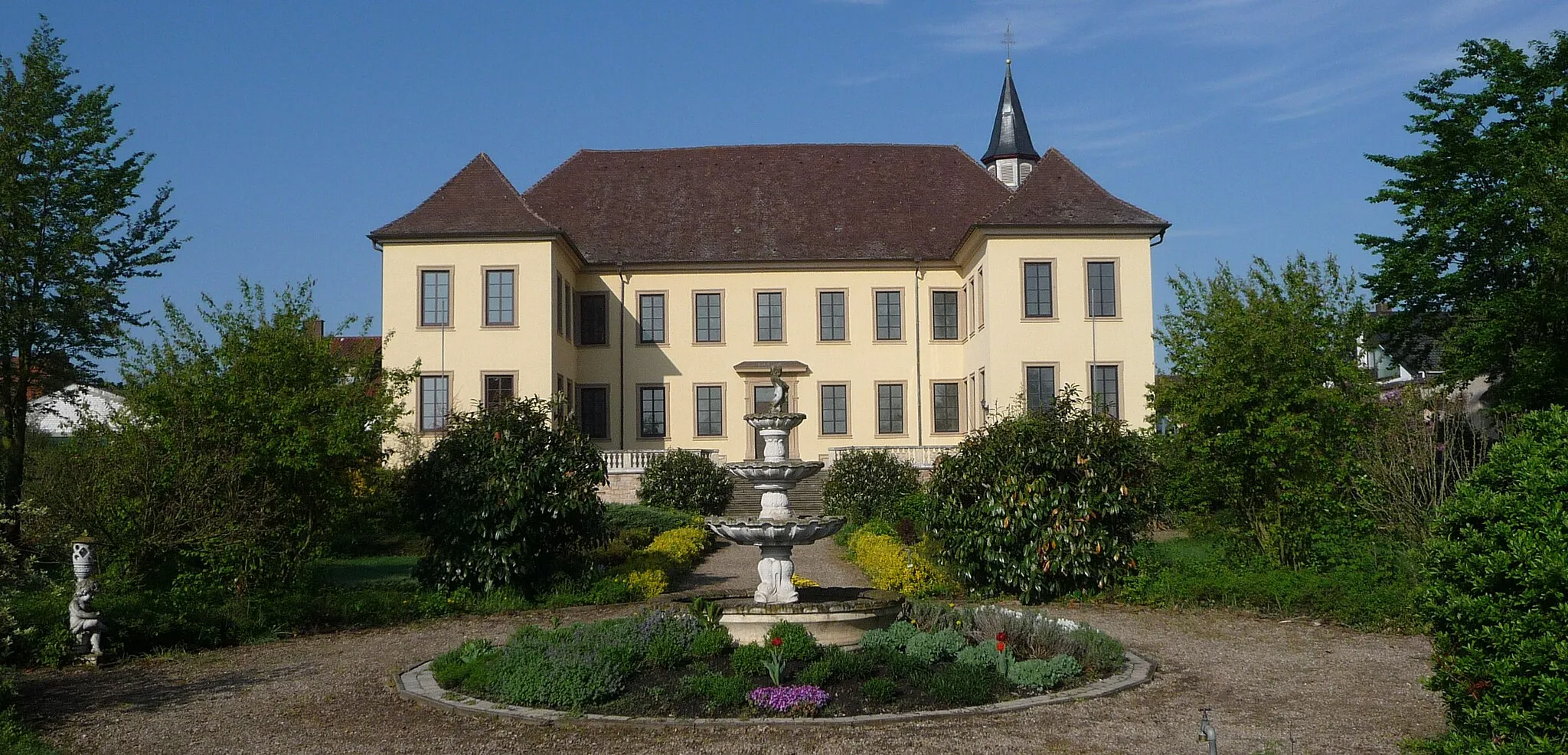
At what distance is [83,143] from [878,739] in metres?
20.6

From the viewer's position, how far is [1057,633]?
417 inches

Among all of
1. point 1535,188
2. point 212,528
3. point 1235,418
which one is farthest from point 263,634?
point 1535,188

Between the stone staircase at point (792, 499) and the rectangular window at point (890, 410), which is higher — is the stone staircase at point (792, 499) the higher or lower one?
the lower one

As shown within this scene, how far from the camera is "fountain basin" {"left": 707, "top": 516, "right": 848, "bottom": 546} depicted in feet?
35.6

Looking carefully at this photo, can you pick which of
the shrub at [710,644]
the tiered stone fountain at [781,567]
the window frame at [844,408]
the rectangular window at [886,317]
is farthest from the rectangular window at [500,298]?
the shrub at [710,644]

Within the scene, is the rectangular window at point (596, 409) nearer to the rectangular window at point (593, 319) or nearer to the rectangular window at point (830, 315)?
the rectangular window at point (593, 319)

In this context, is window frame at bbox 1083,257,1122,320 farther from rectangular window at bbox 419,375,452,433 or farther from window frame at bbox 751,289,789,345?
rectangular window at bbox 419,375,452,433

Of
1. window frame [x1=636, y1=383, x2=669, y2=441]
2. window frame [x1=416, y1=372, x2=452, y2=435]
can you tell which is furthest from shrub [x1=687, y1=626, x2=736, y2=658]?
window frame [x1=636, y1=383, x2=669, y2=441]

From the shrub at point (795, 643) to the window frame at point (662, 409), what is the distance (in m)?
25.4

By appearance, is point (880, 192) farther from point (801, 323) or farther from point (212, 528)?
point (212, 528)

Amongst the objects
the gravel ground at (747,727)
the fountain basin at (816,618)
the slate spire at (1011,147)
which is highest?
the slate spire at (1011,147)

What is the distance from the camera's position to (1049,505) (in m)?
14.9

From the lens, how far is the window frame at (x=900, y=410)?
35.2 m

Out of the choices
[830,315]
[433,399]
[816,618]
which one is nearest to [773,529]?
[816,618]
